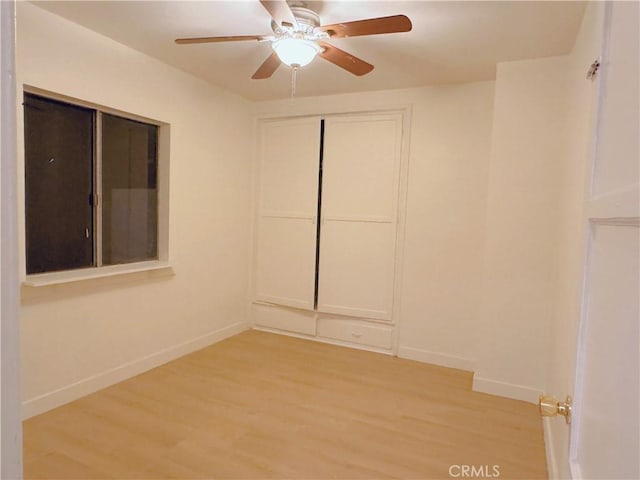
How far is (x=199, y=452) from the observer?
2215mm

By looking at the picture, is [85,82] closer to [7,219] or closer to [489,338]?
[7,219]

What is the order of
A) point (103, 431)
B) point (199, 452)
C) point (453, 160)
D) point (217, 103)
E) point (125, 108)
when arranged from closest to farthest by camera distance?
point (199, 452), point (103, 431), point (125, 108), point (453, 160), point (217, 103)

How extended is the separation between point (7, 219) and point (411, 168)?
347cm

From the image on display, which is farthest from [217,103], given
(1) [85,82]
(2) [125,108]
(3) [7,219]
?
(3) [7,219]

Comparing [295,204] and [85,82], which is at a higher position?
[85,82]

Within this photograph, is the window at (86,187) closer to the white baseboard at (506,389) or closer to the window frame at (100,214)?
the window frame at (100,214)

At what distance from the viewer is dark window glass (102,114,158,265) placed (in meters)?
3.04

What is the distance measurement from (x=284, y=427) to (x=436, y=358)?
1671 mm

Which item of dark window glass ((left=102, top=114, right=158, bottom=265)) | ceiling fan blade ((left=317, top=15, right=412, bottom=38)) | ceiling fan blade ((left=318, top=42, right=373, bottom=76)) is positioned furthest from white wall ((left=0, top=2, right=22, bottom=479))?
dark window glass ((left=102, top=114, right=158, bottom=265))

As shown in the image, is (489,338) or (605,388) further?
(489,338)

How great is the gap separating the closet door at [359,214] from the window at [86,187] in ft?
5.14

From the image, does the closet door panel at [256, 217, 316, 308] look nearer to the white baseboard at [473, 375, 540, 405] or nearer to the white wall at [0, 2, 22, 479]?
the white baseboard at [473, 375, 540, 405]

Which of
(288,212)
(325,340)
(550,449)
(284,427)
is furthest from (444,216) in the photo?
(284,427)

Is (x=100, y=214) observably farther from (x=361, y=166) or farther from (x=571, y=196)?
(x=571, y=196)
